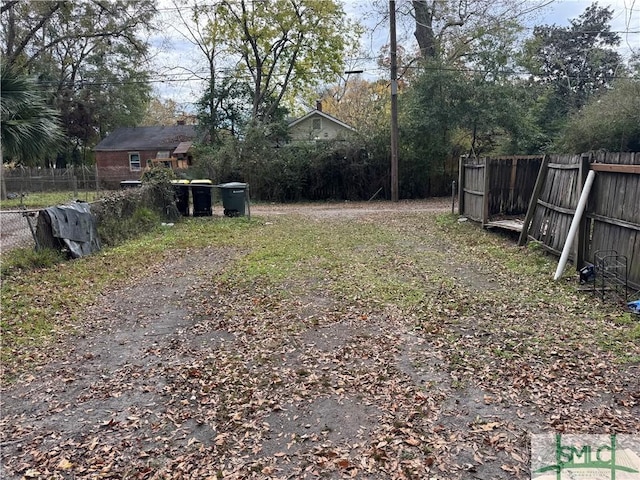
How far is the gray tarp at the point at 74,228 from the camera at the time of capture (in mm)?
7117

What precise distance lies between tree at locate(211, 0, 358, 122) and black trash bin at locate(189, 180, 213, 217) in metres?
10.6

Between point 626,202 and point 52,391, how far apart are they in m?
5.79

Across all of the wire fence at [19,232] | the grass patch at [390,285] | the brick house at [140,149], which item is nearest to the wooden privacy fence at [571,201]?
the grass patch at [390,285]

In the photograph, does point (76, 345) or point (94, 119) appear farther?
point (94, 119)

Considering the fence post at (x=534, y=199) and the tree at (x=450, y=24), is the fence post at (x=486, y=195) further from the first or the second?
the tree at (x=450, y=24)

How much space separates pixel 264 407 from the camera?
3035 millimetres

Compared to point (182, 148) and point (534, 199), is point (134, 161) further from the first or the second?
point (534, 199)

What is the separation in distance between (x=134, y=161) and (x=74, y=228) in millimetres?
27176

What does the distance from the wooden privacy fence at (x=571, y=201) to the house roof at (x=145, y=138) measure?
25.7m

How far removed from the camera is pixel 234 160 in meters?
18.9

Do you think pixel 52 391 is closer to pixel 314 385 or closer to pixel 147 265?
pixel 314 385

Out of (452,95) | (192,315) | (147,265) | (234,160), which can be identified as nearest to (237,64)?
(234,160)

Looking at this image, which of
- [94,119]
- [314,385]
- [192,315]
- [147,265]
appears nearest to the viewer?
[314,385]
